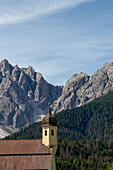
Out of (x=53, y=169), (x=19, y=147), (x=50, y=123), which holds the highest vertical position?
(x=50, y=123)

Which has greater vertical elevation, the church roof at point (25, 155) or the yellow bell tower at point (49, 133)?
the yellow bell tower at point (49, 133)

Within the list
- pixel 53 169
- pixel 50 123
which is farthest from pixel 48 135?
pixel 53 169

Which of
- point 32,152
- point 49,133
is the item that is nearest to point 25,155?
point 32,152

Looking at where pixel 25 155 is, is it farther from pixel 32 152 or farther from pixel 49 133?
pixel 49 133

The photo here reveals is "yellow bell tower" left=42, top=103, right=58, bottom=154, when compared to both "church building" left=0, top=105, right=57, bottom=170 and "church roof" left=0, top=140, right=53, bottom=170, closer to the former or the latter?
"church building" left=0, top=105, right=57, bottom=170

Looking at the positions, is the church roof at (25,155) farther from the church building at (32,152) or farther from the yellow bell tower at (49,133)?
the yellow bell tower at (49,133)

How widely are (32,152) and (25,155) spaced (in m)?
2.40

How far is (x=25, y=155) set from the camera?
97562mm

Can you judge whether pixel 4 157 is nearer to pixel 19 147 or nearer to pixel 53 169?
pixel 19 147

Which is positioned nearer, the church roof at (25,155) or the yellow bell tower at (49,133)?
the church roof at (25,155)

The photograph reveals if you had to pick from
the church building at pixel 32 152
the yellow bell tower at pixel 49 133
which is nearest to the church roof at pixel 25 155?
the church building at pixel 32 152

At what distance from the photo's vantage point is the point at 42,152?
98.9 metres

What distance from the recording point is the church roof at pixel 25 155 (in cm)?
9456

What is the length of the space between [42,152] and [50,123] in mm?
10524
